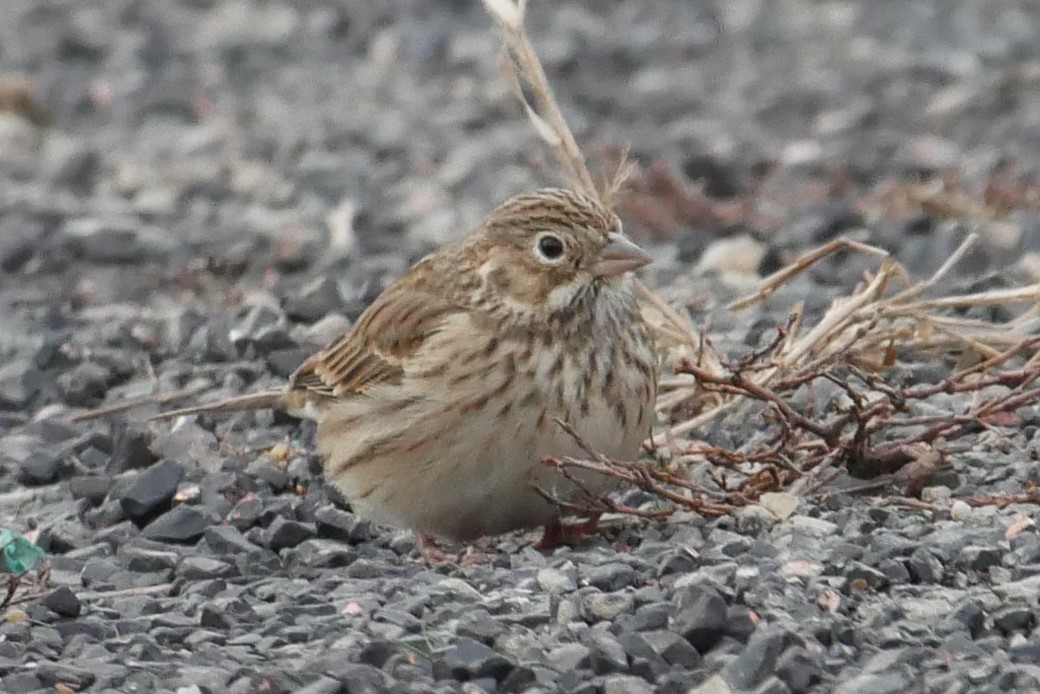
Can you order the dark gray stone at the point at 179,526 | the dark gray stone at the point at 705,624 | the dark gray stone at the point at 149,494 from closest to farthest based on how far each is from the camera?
the dark gray stone at the point at 705,624
the dark gray stone at the point at 179,526
the dark gray stone at the point at 149,494

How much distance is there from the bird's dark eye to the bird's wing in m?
0.31

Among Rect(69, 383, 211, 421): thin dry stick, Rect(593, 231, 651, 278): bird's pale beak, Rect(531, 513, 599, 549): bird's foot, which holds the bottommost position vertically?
Rect(531, 513, 599, 549): bird's foot

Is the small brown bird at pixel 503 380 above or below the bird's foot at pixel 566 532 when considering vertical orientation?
above

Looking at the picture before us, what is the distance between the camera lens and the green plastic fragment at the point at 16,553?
22.0ft

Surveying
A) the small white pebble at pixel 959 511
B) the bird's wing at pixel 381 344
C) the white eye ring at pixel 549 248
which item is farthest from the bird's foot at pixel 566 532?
the small white pebble at pixel 959 511

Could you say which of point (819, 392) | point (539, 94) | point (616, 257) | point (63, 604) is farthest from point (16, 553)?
point (819, 392)

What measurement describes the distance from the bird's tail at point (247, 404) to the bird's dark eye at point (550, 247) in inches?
59.3

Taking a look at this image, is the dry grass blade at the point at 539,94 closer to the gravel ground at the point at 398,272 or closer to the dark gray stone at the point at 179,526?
the gravel ground at the point at 398,272

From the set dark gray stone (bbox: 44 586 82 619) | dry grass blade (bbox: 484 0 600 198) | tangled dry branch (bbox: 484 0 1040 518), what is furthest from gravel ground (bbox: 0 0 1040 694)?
dry grass blade (bbox: 484 0 600 198)

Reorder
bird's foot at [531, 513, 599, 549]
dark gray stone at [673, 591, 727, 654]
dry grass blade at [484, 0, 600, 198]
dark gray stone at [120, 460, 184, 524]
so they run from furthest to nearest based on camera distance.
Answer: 1. dry grass blade at [484, 0, 600, 198]
2. dark gray stone at [120, 460, 184, 524]
3. bird's foot at [531, 513, 599, 549]
4. dark gray stone at [673, 591, 727, 654]

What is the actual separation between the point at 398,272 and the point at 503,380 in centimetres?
389

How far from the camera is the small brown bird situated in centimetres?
648

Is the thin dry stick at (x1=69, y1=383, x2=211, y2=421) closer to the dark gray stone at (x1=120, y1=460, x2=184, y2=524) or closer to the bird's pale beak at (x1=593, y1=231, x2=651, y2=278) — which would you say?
the dark gray stone at (x1=120, y1=460, x2=184, y2=524)

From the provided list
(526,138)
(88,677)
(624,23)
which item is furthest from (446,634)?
(624,23)
